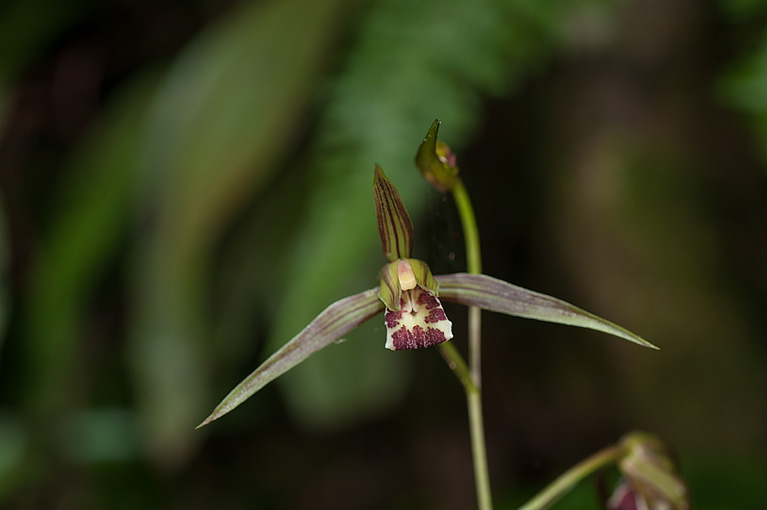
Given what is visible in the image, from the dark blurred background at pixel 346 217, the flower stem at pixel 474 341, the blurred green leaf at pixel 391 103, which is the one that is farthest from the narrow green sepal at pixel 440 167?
the blurred green leaf at pixel 391 103

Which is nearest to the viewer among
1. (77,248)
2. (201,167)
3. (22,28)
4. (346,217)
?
(346,217)

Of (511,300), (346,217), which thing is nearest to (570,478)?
(511,300)

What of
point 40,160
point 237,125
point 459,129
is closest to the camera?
point 459,129

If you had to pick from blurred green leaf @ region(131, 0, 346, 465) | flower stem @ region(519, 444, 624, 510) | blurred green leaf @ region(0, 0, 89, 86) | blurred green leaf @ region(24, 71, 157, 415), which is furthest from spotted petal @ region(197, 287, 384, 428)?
blurred green leaf @ region(0, 0, 89, 86)

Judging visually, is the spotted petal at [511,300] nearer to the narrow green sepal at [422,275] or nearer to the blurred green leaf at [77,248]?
the narrow green sepal at [422,275]

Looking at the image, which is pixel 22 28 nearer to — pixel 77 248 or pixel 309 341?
pixel 77 248

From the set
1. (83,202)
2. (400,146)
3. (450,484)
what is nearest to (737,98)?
(400,146)

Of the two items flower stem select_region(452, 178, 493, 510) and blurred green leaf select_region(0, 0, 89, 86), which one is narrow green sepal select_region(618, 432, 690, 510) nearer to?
flower stem select_region(452, 178, 493, 510)

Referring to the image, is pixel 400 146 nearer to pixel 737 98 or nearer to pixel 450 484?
pixel 737 98
